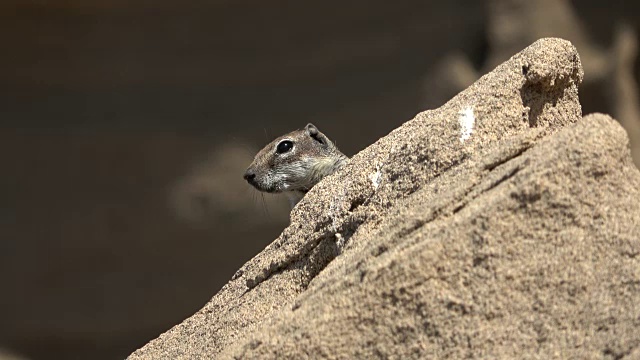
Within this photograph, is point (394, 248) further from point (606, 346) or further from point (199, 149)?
point (199, 149)

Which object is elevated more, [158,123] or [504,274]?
[158,123]

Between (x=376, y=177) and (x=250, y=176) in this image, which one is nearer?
(x=376, y=177)

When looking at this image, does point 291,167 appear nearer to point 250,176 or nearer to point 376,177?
point 250,176

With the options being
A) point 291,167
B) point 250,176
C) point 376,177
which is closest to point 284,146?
point 291,167

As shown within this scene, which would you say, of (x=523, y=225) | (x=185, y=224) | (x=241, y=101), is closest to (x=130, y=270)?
(x=185, y=224)

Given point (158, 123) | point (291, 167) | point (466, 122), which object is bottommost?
point (466, 122)

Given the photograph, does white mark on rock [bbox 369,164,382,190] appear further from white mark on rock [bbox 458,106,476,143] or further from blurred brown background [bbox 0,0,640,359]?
blurred brown background [bbox 0,0,640,359]

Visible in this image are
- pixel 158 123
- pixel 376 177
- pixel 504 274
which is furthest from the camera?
pixel 158 123
